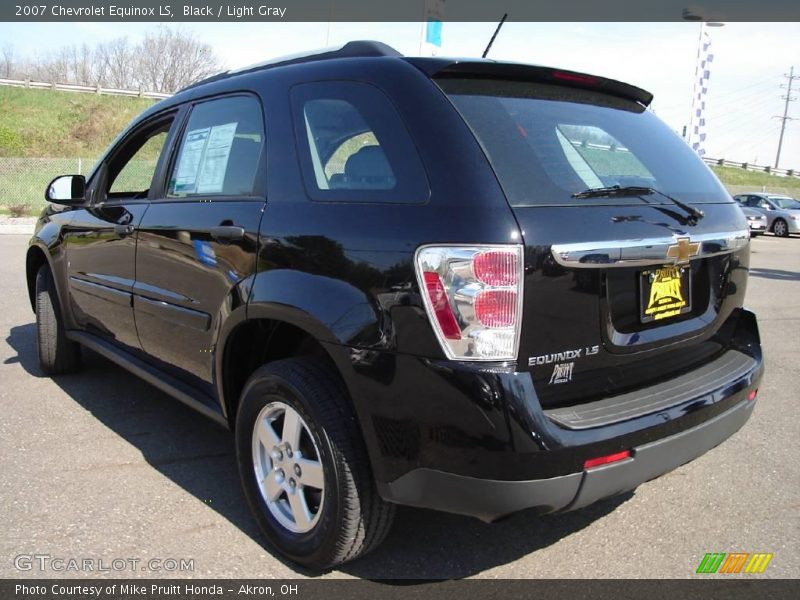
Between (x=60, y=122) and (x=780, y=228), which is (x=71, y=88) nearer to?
(x=60, y=122)

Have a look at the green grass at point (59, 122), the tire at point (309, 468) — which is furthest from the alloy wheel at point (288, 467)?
the green grass at point (59, 122)

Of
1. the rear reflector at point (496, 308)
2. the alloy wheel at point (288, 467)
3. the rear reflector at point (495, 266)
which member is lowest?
the alloy wheel at point (288, 467)

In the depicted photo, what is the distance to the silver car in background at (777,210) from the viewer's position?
949 inches

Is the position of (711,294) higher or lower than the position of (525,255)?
lower

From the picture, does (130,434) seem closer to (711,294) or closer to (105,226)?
(105,226)

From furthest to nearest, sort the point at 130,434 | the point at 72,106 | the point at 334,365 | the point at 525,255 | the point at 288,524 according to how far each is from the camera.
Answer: the point at 72,106, the point at 130,434, the point at 288,524, the point at 334,365, the point at 525,255

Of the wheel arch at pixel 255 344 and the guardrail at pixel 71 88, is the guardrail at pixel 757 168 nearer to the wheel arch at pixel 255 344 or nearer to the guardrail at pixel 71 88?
the guardrail at pixel 71 88

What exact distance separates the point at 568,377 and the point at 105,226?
9.52 feet

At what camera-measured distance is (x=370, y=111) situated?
2.47 m

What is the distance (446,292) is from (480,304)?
11cm

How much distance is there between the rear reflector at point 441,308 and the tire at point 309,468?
1.67ft

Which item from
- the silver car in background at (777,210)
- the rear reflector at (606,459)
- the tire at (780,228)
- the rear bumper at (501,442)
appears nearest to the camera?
the rear bumper at (501,442)

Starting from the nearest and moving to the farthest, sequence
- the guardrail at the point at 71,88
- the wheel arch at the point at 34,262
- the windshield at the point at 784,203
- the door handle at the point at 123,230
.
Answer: the door handle at the point at 123,230, the wheel arch at the point at 34,262, the windshield at the point at 784,203, the guardrail at the point at 71,88
